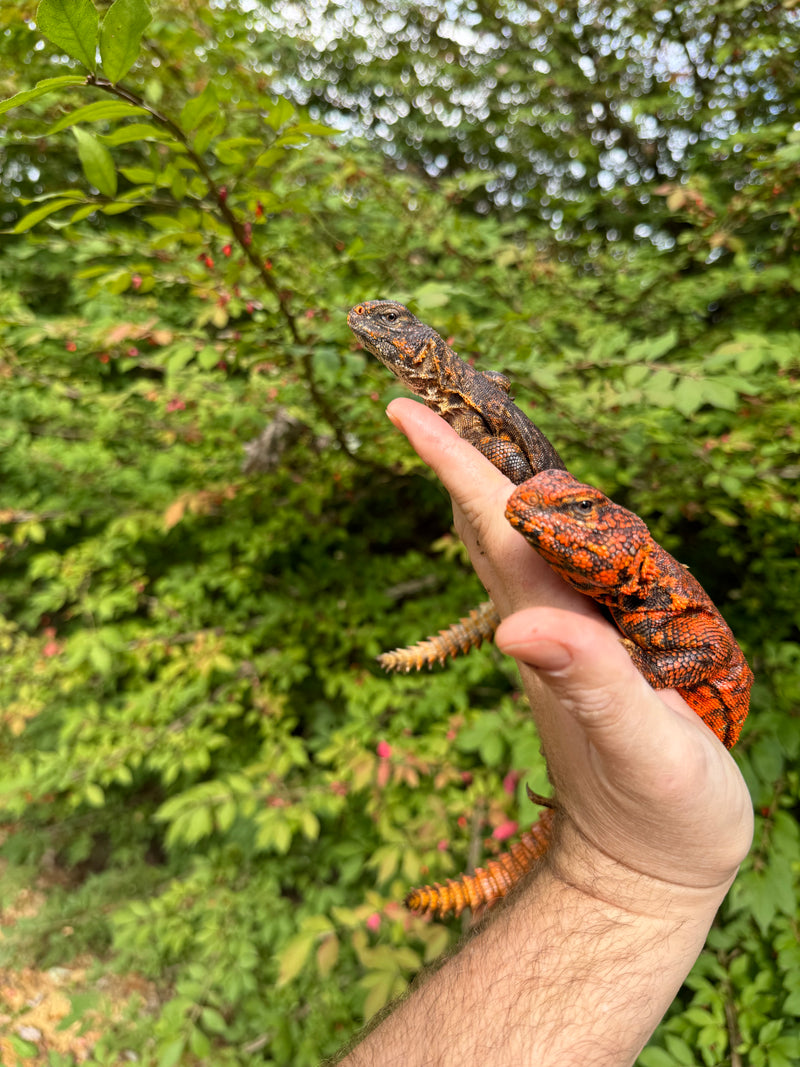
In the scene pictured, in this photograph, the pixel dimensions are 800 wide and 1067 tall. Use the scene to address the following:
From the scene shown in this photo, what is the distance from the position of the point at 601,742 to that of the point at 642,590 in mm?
580

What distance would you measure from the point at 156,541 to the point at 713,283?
14.1 ft

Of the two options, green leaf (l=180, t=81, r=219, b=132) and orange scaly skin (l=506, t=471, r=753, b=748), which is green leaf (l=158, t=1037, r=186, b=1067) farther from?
green leaf (l=180, t=81, r=219, b=132)

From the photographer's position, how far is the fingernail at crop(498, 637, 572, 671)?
100 centimetres

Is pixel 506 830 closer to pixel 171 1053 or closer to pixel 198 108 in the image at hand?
pixel 171 1053

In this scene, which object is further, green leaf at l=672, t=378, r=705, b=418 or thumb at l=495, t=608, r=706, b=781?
green leaf at l=672, t=378, r=705, b=418

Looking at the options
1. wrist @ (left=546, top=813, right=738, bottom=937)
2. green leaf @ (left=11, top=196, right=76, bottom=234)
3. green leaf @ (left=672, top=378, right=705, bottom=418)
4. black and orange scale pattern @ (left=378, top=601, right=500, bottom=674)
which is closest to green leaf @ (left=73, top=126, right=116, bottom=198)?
green leaf @ (left=11, top=196, right=76, bottom=234)

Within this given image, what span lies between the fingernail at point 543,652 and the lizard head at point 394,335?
1347 mm

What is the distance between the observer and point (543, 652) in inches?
39.6

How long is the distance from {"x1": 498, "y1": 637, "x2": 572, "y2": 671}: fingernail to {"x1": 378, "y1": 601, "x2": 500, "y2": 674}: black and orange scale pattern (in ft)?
2.90

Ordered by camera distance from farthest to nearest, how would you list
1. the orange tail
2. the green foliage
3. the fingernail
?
the green foliage, the orange tail, the fingernail

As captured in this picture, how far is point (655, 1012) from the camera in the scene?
131 centimetres

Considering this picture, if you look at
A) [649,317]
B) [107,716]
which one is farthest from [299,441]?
[649,317]

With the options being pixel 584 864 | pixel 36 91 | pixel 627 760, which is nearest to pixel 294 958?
pixel 584 864

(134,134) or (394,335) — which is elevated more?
(134,134)
